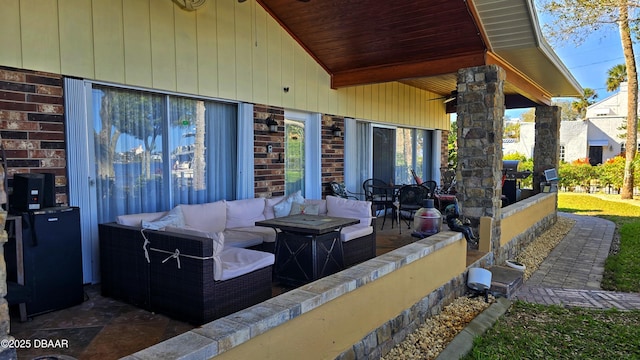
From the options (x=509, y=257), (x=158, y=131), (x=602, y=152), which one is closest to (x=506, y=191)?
(x=509, y=257)

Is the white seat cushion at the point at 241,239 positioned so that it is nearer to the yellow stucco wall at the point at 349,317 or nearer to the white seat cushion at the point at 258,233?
the white seat cushion at the point at 258,233

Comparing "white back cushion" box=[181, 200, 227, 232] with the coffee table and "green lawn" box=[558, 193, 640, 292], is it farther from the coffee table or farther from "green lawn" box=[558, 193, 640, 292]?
"green lawn" box=[558, 193, 640, 292]

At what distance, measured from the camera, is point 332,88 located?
6.73 m

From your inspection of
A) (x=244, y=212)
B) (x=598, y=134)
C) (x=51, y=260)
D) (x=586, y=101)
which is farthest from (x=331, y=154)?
(x=586, y=101)

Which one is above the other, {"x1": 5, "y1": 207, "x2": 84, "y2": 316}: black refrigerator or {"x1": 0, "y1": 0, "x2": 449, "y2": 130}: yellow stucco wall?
{"x1": 0, "y1": 0, "x2": 449, "y2": 130}: yellow stucco wall

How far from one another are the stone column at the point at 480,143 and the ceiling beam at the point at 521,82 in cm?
25

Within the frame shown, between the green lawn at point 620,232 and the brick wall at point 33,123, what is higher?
the brick wall at point 33,123

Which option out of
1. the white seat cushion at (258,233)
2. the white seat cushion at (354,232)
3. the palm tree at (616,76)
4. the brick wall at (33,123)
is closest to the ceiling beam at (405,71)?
the white seat cushion at (354,232)

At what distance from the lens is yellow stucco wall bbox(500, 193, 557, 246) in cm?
569

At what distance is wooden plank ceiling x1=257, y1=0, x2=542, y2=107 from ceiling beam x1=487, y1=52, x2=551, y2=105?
397 mm

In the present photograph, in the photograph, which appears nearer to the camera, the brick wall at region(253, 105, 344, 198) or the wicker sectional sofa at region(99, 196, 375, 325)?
the wicker sectional sofa at region(99, 196, 375, 325)

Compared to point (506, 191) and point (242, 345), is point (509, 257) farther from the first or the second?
point (242, 345)

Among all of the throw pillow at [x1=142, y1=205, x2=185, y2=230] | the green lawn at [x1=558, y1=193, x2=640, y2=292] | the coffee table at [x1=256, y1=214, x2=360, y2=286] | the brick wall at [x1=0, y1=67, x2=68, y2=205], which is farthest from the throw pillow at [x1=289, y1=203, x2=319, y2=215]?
the green lawn at [x1=558, y1=193, x2=640, y2=292]

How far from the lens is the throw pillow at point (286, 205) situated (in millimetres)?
5047
